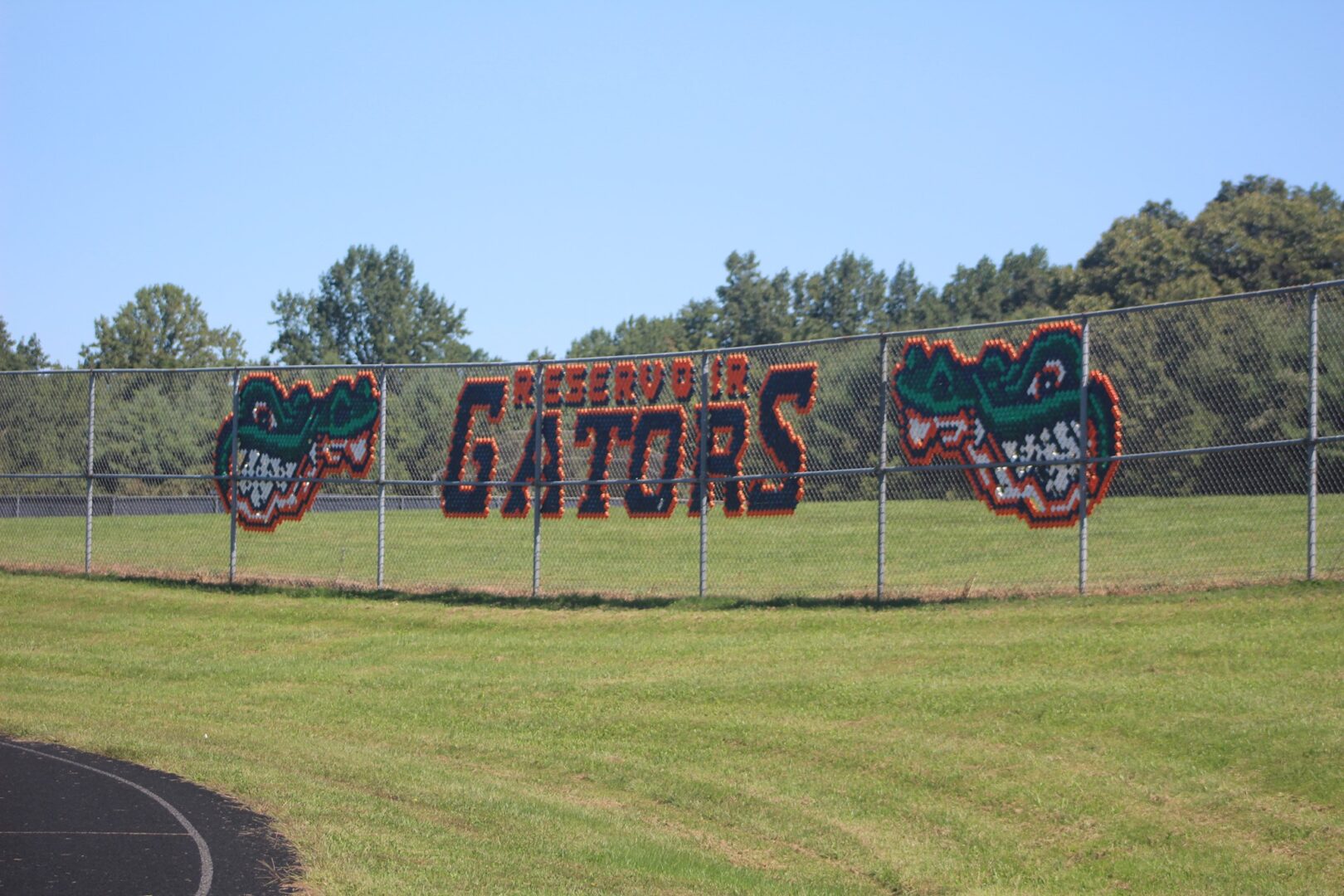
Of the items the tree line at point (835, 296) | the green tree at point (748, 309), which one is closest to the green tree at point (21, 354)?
the tree line at point (835, 296)

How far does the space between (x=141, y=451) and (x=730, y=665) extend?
44.7ft

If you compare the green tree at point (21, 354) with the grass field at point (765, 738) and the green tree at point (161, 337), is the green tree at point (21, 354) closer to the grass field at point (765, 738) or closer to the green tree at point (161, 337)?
the green tree at point (161, 337)

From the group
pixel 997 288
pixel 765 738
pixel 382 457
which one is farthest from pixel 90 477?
pixel 997 288

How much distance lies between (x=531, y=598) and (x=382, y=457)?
121 inches

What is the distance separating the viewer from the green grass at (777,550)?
1341 cm

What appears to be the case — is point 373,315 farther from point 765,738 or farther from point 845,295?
point 765,738

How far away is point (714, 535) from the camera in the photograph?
24000 millimetres

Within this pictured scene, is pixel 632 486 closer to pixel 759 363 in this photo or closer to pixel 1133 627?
pixel 759 363

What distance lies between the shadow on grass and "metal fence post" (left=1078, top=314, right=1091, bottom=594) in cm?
79

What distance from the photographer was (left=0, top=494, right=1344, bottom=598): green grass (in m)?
13.4

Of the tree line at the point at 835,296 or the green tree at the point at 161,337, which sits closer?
the tree line at the point at 835,296

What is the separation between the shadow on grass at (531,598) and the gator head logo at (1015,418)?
1204 millimetres

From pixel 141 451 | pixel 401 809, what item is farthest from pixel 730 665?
pixel 141 451

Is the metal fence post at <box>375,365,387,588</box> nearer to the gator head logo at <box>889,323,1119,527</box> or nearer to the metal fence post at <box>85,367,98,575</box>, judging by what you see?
the metal fence post at <box>85,367,98,575</box>
